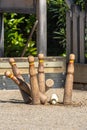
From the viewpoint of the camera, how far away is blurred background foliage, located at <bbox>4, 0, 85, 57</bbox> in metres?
16.1

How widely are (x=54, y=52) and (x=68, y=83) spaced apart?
6736mm

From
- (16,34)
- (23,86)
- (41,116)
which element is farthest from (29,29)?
(41,116)

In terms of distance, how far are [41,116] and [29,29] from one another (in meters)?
8.55

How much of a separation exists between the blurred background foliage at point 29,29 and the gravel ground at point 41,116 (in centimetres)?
575

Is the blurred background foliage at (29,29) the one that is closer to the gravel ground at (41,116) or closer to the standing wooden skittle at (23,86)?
the gravel ground at (41,116)

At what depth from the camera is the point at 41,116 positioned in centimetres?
828

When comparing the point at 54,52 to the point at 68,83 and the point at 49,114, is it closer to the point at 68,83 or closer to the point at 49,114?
the point at 68,83

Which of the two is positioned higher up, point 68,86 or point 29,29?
point 29,29

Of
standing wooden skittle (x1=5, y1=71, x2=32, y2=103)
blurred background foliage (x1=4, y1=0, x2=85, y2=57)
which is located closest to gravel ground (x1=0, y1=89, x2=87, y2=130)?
standing wooden skittle (x1=5, y1=71, x2=32, y2=103)

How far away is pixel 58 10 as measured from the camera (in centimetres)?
1614

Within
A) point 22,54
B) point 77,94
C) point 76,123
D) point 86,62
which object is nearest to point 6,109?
point 76,123

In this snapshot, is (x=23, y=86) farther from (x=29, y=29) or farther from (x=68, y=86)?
(x=29, y=29)

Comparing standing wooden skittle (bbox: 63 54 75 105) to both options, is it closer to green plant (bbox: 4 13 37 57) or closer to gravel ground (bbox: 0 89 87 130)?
gravel ground (bbox: 0 89 87 130)

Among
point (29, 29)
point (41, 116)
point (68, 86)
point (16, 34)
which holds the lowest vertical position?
point (41, 116)
